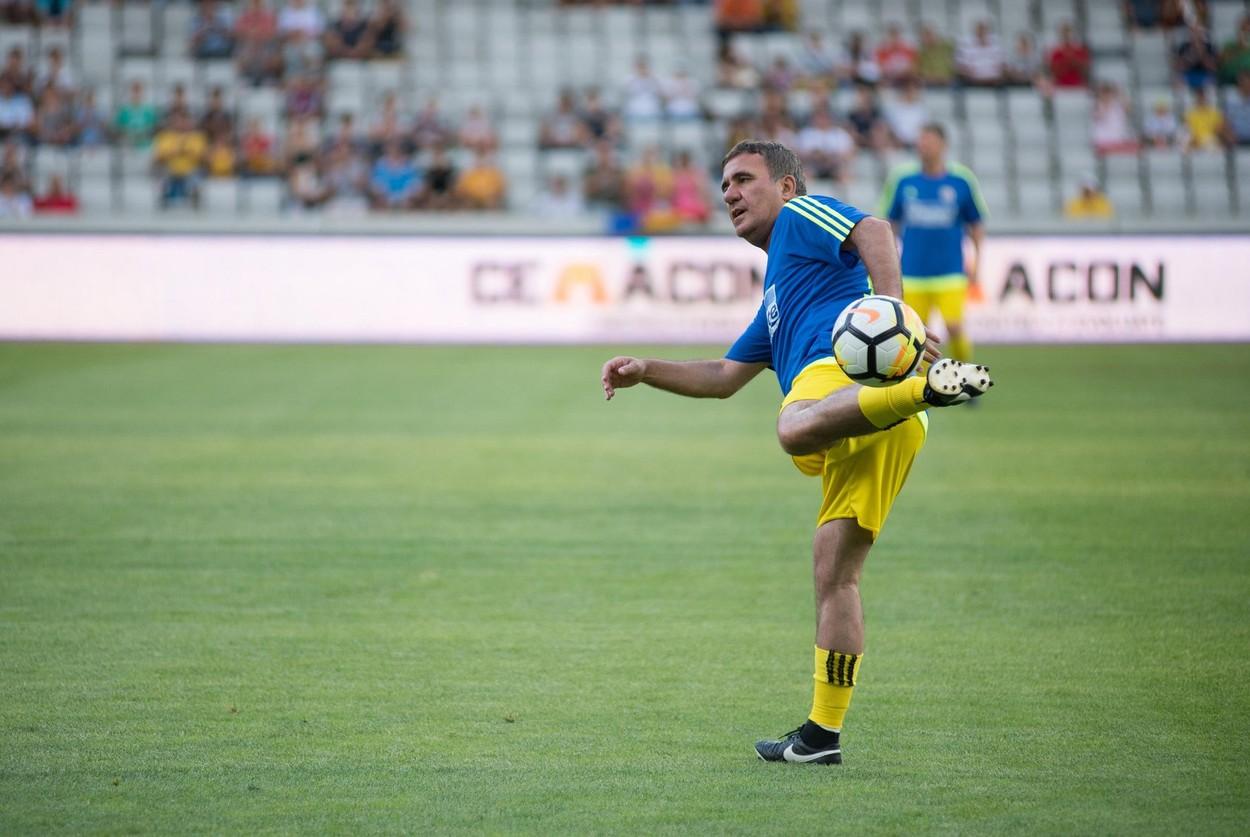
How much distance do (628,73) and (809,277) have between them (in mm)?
21900

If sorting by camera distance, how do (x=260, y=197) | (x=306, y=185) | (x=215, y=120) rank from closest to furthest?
(x=306, y=185) → (x=260, y=197) → (x=215, y=120)

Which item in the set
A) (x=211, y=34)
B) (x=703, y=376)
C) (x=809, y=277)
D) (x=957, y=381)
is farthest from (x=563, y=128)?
(x=957, y=381)

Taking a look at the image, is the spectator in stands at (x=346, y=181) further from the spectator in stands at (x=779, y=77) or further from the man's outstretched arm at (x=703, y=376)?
the man's outstretched arm at (x=703, y=376)

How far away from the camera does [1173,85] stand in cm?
2644

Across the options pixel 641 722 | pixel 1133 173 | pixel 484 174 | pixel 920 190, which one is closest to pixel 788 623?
pixel 641 722

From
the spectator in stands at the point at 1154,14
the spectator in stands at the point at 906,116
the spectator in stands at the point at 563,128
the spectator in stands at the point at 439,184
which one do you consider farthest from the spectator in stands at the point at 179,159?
the spectator in stands at the point at 1154,14

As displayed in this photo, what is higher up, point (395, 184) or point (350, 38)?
point (350, 38)

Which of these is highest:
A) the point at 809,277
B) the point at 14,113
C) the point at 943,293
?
the point at 14,113

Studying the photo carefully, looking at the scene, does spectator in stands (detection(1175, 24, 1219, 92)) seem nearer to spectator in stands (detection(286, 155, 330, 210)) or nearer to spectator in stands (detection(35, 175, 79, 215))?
spectator in stands (detection(286, 155, 330, 210))

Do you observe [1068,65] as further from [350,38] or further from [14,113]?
[14,113]

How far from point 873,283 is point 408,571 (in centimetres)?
396

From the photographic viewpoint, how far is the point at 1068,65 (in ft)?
85.3

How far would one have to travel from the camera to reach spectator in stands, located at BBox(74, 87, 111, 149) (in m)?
24.3

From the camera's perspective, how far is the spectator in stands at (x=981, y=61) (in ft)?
85.0
